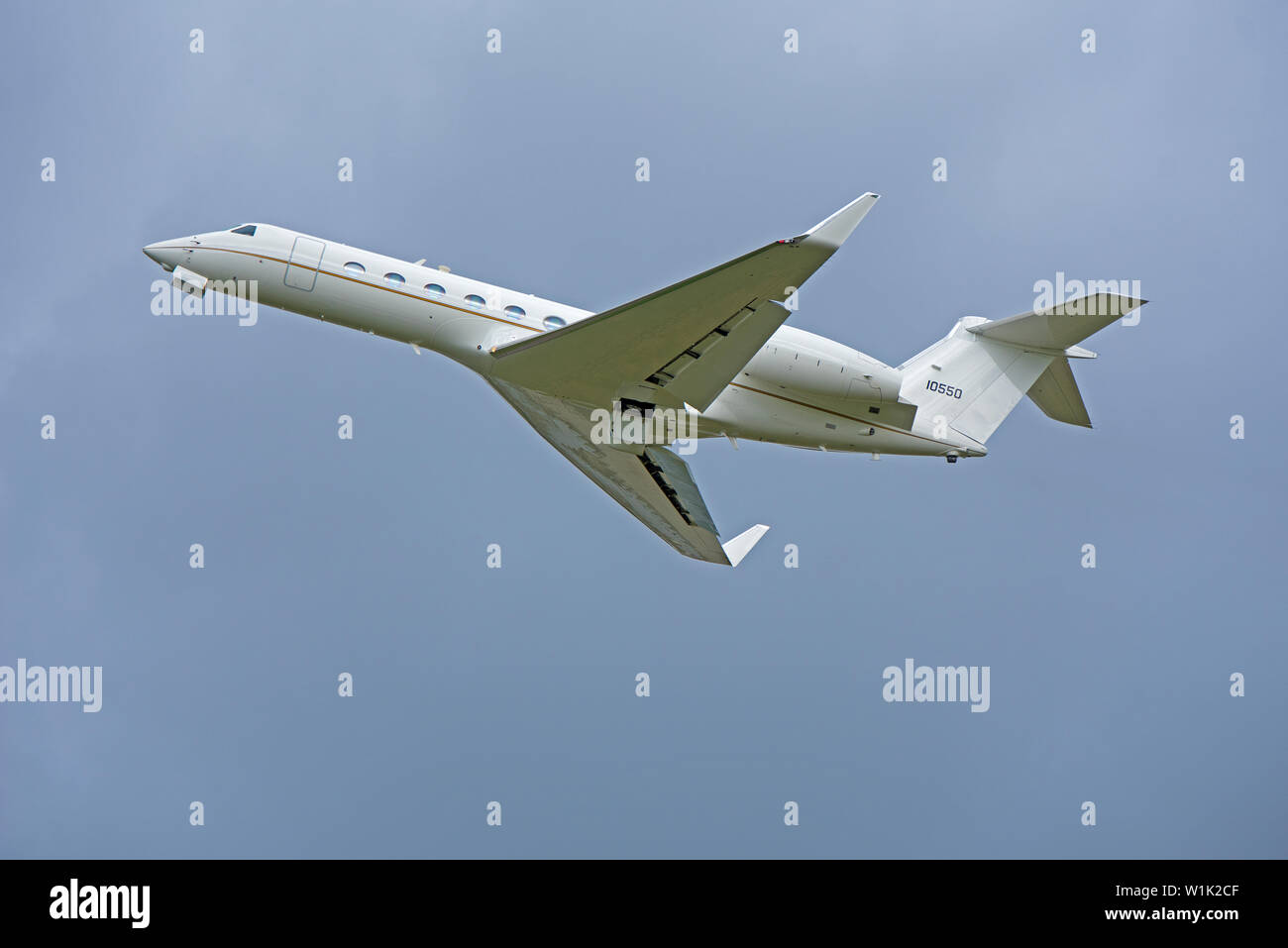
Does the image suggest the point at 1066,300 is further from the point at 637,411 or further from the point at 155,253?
the point at 155,253

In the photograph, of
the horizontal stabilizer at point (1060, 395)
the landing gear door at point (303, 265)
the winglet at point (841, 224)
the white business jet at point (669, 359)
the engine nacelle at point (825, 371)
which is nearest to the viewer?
the winglet at point (841, 224)

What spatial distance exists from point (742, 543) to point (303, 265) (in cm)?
1120

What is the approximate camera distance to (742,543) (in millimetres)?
26406

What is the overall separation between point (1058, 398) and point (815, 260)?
993 cm

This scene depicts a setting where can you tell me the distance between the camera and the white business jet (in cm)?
1966

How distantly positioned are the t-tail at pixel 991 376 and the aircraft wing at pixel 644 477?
494 centimetres

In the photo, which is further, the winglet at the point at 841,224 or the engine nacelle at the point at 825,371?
the engine nacelle at the point at 825,371

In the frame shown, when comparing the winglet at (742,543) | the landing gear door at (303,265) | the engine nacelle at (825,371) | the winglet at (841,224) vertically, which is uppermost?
the landing gear door at (303,265)

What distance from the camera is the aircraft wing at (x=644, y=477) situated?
897 inches

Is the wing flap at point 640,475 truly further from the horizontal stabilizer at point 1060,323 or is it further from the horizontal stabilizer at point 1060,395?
the horizontal stabilizer at point 1060,395

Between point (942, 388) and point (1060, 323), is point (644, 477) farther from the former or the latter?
point (1060, 323)

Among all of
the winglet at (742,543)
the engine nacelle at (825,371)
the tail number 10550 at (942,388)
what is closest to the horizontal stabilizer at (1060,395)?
the tail number 10550 at (942,388)

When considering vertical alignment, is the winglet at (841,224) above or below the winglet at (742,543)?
above

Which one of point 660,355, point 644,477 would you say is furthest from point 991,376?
point 660,355
